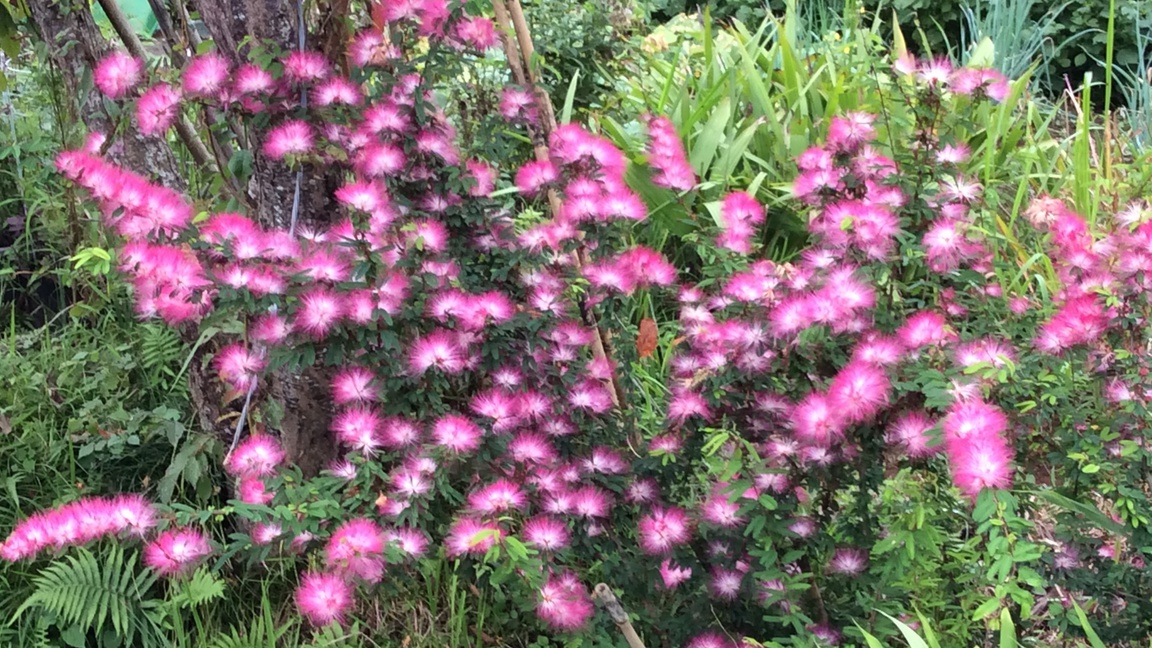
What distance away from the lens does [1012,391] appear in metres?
1.39

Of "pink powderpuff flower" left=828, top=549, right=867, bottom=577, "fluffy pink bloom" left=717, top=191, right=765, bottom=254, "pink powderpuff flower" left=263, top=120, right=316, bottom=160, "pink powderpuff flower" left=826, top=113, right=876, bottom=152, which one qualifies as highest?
"pink powderpuff flower" left=263, top=120, right=316, bottom=160

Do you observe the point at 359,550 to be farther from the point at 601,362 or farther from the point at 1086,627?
the point at 1086,627

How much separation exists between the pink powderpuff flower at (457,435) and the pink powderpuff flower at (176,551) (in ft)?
1.25

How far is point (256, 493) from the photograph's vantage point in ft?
4.95

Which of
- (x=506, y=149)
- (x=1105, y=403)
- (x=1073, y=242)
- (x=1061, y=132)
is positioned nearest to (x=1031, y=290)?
(x=1073, y=242)

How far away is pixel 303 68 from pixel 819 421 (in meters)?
1.02

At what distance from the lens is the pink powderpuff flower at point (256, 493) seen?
150cm

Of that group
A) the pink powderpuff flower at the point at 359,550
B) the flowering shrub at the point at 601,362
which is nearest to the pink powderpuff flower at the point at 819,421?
the flowering shrub at the point at 601,362

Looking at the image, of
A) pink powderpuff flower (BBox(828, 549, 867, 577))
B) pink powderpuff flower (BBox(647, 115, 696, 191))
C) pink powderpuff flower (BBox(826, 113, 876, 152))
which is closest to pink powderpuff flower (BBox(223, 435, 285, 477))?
pink powderpuff flower (BBox(647, 115, 696, 191))

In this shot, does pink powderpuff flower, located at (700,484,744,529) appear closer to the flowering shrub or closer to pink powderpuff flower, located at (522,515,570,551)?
the flowering shrub

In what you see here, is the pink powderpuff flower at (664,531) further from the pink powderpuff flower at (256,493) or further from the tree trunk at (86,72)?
the tree trunk at (86,72)

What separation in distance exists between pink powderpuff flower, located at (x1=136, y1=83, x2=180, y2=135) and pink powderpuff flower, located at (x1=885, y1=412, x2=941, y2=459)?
1.28m

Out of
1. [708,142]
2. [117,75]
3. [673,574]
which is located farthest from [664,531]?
[708,142]

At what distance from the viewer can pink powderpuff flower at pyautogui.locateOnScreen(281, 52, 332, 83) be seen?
1606mm
